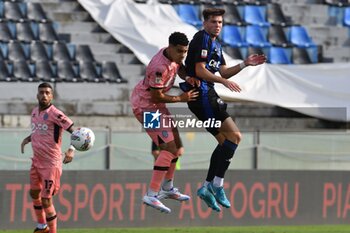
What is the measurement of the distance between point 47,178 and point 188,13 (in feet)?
38.2

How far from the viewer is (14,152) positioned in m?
18.0

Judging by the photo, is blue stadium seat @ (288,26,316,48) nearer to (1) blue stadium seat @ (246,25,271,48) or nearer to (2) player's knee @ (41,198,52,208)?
(1) blue stadium seat @ (246,25,271,48)

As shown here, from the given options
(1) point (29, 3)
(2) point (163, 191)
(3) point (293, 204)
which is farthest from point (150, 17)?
(2) point (163, 191)

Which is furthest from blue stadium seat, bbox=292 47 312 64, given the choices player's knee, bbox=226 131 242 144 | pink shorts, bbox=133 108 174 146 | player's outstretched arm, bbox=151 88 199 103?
player's outstretched arm, bbox=151 88 199 103

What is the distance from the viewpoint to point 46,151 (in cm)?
1523

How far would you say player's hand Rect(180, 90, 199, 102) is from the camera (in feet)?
40.3

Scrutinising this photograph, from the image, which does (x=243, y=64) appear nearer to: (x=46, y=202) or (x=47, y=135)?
(x=47, y=135)

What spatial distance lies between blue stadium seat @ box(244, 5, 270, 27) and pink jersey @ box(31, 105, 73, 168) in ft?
40.7

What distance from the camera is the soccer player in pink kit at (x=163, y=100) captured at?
12.2 m

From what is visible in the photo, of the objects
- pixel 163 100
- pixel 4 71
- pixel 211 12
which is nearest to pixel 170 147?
pixel 163 100

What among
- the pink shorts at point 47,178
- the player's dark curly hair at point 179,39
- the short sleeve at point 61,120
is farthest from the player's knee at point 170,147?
the pink shorts at point 47,178

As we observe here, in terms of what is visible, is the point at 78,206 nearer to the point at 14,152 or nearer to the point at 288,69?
the point at 14,152

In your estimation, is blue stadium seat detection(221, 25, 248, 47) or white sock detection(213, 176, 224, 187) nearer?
white sock detection(213, 176, 224, 187)

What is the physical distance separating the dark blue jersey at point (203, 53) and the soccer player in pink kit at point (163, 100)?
128 millimetres
